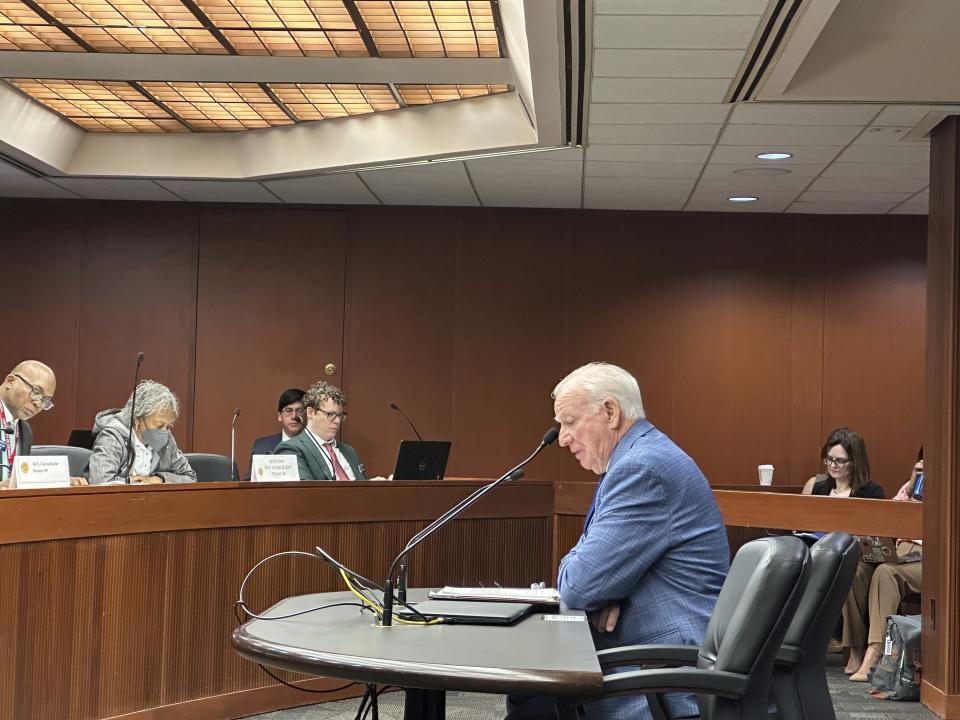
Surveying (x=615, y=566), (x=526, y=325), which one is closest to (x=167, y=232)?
(x=526, y=325)

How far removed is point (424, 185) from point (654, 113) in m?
2.43

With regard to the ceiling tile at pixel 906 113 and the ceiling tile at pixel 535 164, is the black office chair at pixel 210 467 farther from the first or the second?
the ceiling tile at pixel 906 113

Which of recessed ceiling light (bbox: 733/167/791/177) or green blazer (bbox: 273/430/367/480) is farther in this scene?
recessed ceiling light (bbox: 733/167/791/177)

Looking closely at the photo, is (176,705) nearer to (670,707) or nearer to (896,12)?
(670,707)

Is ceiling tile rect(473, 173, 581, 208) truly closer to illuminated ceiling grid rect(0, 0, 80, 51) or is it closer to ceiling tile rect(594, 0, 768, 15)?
illuminated ceiling grid rect(0, 0, 80, 51)

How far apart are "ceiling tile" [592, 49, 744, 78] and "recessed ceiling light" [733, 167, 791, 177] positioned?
77.6 inches

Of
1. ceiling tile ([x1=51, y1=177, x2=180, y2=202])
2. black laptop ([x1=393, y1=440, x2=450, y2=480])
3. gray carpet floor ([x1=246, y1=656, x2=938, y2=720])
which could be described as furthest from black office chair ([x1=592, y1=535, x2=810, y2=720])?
ceiling tile ([x1=51, y1=177, x2=180, y2=202])

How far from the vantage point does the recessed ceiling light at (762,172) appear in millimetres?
7133

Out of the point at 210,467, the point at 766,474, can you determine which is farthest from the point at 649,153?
the point at 210,467

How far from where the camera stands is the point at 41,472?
4152mm

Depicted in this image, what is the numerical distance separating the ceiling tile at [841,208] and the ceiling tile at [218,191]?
12.4 feet

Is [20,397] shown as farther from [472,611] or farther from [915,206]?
[915,206]

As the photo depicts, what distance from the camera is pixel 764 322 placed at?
8.66 m

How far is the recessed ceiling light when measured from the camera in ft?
23.4
